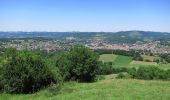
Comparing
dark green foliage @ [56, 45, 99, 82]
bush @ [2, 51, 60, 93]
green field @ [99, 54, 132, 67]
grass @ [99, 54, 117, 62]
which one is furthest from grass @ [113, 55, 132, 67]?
bush @ [2, 51, 60, 93]

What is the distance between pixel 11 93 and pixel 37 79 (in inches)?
161

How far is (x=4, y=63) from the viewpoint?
1658 inches

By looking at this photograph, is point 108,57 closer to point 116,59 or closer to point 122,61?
point 116,59

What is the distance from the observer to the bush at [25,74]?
125 feet

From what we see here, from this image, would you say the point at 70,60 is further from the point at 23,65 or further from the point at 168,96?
the point at 168,96

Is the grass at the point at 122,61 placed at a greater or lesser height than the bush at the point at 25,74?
lesser

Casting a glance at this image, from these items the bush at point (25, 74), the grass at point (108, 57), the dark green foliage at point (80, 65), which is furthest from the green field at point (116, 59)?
the bush at point (25, 74)

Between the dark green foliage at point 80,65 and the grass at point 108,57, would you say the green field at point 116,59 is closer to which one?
the grass at point 108,57

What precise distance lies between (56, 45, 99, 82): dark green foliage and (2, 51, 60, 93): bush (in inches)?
510

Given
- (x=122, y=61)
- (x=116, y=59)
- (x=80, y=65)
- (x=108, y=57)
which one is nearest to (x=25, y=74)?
(x=80, y=65)

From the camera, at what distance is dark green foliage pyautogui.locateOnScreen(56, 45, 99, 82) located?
54.9 metres

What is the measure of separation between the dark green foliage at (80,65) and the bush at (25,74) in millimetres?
12966

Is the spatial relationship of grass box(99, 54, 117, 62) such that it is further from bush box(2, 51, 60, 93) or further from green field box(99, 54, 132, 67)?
bush box(2, 51, 60, 93)

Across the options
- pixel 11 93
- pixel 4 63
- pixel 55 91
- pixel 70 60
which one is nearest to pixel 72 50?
pixel 70 60
